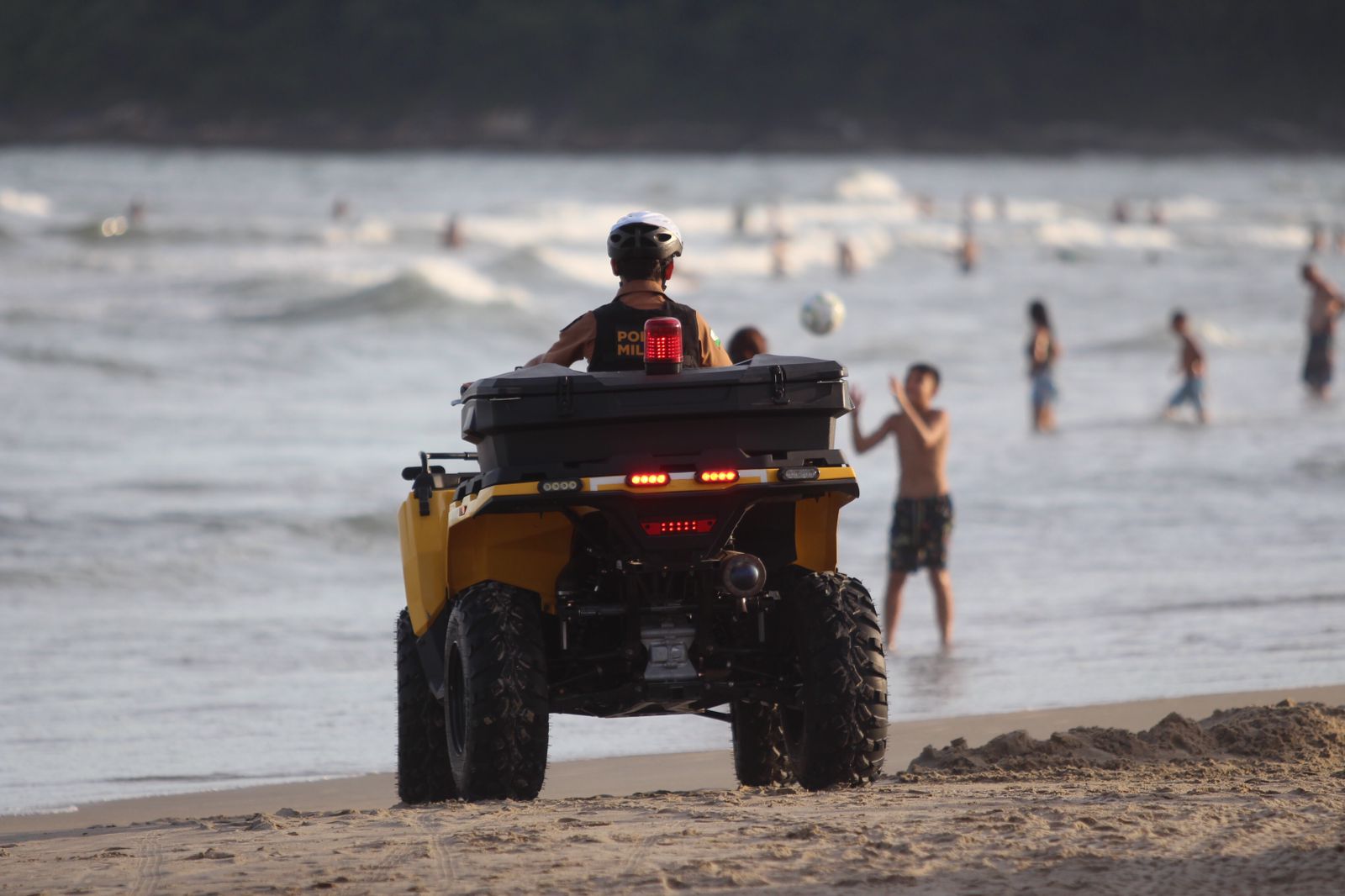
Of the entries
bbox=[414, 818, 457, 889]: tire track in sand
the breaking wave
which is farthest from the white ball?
the breaking wave

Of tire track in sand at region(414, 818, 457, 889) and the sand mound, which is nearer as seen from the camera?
tire track in sand at region(414, 818, 457, 889)

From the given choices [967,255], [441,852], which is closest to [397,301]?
[967,255]

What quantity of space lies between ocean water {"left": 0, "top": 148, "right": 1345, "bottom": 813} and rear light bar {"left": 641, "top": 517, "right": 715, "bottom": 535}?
2.94 meters

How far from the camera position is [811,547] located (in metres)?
6.14

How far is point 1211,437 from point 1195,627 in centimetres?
943

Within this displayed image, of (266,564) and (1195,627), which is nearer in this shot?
(1195,627)

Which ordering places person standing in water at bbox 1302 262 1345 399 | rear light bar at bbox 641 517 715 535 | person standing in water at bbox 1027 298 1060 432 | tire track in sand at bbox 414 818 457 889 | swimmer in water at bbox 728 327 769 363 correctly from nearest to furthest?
tire track in sand at bbox 414 818 457 889 < rear light bar at bbox 641 517 715 535 < swimmer in water at bbox 728 327 769 363 < person standing in water at bbox 1027 298 1060 432 < person standing in water at bbox 1302 262 1345 399

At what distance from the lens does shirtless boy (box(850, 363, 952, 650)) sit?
10812 mm

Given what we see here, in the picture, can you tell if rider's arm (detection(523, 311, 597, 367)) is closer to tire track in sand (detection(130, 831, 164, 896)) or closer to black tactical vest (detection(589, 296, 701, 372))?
black tactical vest (detection(589, 296, 701, 372))

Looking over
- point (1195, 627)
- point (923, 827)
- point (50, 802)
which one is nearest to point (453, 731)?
point (923, 827)

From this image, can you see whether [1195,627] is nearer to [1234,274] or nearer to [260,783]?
[260,783]

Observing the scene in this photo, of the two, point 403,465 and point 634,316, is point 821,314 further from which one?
point 634,316

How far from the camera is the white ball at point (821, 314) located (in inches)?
483

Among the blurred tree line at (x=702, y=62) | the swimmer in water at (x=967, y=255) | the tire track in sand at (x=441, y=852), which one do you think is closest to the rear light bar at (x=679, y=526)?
the tire track in sand at (x=441, y=852)
